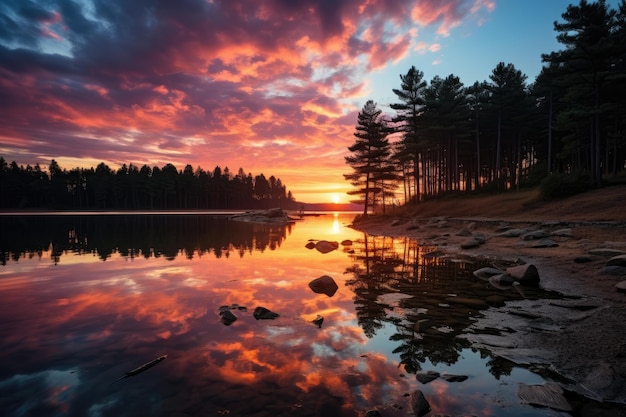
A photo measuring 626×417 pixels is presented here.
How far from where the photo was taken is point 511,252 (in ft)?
56.3

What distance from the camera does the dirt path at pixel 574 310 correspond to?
5.12 metres

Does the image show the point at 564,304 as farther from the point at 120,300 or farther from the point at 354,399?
the point at 120,300

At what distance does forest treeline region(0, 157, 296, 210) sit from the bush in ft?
365

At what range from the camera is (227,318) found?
8039 mm

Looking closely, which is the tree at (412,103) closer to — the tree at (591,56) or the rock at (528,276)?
the tree at (591,56)

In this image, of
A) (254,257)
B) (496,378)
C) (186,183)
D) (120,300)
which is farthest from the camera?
(186,183)

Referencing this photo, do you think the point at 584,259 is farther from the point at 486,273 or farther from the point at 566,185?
the point at 566,185

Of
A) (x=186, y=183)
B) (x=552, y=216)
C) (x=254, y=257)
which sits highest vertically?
(x=186, y=183)

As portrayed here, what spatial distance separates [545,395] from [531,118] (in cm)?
5670

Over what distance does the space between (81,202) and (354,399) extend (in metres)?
147

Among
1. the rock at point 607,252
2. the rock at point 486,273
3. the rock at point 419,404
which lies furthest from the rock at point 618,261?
the rock at point 419,404

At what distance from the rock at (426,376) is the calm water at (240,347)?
0.15 metres

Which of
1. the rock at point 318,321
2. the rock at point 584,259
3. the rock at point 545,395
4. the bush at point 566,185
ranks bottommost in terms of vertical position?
the rock at point 318,321

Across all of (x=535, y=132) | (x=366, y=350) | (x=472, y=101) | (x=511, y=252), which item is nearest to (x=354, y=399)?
(x=366, y=350)
